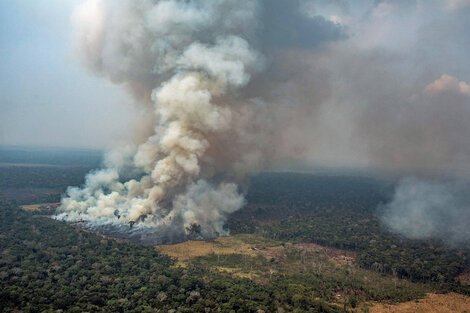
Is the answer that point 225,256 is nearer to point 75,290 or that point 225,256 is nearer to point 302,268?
point 302,268

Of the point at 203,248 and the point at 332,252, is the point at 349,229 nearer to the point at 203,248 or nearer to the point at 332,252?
the point at 332,252

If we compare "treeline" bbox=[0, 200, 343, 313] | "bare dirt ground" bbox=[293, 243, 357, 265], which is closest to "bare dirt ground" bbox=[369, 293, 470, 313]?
"treeline" bbox=[0, 200, 343, 313]

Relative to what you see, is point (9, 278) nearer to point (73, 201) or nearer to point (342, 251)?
point (73, 201)

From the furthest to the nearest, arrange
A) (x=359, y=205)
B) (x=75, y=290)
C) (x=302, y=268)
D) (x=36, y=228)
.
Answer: (x=359, y=205) → (x=36, y=228) → (x=302, y=268) → (x=75, y=290)

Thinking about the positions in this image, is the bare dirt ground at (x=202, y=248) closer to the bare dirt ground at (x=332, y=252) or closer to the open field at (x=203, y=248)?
the open field at (x=203, y=248)

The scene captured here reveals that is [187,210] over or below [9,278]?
over

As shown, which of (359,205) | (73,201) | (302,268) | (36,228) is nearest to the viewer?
(302,268)

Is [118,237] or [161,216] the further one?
[161,216]

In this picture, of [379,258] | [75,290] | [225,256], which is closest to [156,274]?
[75,290]

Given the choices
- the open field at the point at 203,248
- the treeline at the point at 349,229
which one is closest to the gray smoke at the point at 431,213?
the treeline at the point at 349,229
